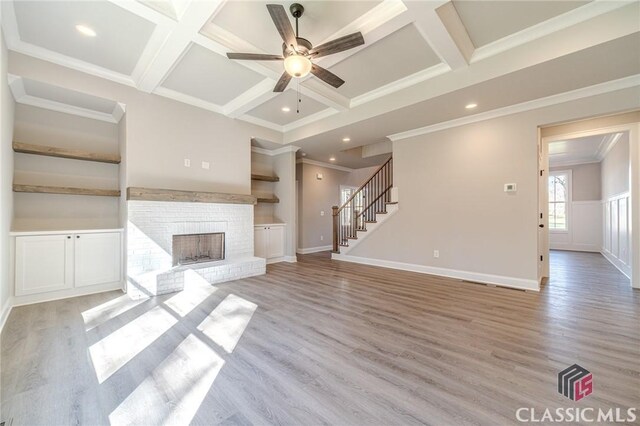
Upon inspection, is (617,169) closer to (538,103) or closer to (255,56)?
(538,103)

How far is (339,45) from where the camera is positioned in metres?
2.44

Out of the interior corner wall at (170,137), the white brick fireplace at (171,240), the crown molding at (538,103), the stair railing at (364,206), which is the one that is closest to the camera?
the crown molding at (538,103)

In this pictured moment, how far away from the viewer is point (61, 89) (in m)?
3.41

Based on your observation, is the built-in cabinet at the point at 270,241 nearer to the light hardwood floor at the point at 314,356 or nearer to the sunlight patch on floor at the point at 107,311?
the light hardwood floor at the point at 314,356

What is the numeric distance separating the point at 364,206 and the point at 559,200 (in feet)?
23.5

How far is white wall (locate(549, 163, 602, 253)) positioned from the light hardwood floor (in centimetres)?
565

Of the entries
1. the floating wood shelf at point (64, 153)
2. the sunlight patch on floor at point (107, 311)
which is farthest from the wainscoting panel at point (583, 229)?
the floating wood shelf at point (64, 153)

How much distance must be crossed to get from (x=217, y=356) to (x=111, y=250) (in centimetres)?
297

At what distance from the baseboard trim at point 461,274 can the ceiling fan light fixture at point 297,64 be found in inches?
162

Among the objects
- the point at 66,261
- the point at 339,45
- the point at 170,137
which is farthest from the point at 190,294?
the point at 339,45

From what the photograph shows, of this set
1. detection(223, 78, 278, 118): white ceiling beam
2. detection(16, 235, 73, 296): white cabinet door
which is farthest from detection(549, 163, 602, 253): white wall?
detection(16, 235, 73, 296): white cabinet door

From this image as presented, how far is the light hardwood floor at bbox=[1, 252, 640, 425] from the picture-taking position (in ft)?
5.07

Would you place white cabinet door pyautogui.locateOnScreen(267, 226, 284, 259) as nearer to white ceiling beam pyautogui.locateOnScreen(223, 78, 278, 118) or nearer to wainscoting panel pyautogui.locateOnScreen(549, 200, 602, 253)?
white ceiling beam pyautogui.locateOnScreen(223, 78, 278, 118)

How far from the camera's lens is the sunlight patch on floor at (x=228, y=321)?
2381mm
